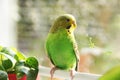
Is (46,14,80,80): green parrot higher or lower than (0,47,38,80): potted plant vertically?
higher

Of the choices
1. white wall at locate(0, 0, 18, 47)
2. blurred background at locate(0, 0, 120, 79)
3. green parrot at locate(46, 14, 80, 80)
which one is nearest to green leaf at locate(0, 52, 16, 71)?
green parrot at locate(46, 14, 80, 80)

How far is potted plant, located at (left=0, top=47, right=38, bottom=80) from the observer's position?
87 centimetres

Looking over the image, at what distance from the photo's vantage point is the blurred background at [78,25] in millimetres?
1178

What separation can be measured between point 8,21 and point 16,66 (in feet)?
1.98

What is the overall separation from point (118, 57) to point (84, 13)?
257 millimetres

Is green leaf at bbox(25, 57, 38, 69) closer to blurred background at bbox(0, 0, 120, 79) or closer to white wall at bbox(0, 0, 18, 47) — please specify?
blurred background at bbox(0, 0, 120, 79)

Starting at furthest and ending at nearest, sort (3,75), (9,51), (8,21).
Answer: (8,21) < (9,51) < (3,75)

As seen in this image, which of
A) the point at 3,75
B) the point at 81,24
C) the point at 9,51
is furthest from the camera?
the point at 81,24

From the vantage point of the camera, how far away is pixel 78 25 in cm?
122

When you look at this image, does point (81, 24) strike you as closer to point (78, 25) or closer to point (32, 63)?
point (78, 25)

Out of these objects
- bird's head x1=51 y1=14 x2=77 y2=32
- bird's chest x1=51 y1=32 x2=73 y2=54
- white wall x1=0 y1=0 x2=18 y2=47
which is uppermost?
bird's head x1=51 y1=14 x2=77 y2=32

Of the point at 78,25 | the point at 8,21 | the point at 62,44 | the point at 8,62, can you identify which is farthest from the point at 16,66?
the point at 8,21

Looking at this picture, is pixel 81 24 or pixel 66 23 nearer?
pixel 66 23

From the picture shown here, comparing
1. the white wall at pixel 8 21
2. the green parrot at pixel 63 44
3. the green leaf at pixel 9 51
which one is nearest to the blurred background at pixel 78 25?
the white wall at pixel 8 21
